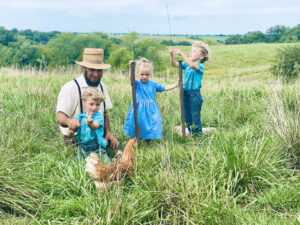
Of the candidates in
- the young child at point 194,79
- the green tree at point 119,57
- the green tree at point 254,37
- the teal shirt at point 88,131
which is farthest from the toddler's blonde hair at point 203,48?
the green tree at point 254,37

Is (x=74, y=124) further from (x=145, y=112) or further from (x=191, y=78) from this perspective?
(x=191, y=78)

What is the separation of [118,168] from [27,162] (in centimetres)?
124

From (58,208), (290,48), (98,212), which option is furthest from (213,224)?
(290,48)

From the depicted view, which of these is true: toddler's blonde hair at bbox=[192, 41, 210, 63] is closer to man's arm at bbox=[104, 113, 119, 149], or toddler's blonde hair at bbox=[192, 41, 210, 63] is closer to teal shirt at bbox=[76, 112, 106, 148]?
man's arm at bbox=[104, 113, 119, 149]

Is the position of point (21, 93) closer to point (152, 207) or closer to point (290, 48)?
point (152, 207)

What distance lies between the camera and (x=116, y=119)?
564cm

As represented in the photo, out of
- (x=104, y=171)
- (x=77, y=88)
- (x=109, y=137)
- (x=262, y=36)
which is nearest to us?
(x=104, y=171)

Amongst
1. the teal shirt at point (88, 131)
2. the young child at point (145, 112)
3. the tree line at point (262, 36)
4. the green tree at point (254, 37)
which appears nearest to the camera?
the teal shirt at point (88, 131)

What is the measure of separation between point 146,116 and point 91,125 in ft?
4.01

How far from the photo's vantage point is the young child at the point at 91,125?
360 centimetres

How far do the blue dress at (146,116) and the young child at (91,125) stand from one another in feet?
2.32

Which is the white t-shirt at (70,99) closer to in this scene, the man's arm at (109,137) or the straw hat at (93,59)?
the straw hat at (93,59)

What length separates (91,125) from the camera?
11.6 ft

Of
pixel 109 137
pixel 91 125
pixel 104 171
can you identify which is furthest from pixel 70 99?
pixel 104 171
